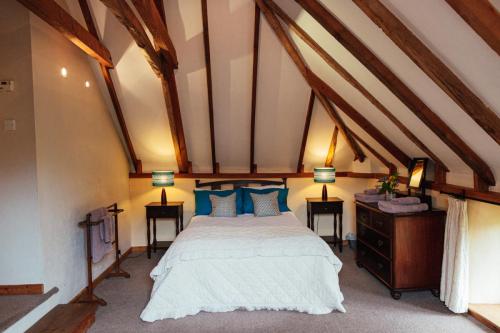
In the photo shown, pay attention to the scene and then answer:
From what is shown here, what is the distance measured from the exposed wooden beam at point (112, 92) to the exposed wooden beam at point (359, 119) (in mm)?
2598

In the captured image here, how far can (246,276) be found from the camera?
3.26 m

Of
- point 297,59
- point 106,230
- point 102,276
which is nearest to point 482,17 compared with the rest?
point 297,59

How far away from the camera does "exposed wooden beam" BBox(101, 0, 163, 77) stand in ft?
8.26

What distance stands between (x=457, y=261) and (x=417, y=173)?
3.92 feet

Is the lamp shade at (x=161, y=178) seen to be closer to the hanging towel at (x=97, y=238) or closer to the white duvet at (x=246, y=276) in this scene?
the hanging towel at (x=97, y=238)

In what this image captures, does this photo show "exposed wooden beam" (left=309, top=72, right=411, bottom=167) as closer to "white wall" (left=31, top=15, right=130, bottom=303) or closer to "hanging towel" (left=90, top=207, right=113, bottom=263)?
"white wall" (left=31, top=15, right=130, bottom=303)

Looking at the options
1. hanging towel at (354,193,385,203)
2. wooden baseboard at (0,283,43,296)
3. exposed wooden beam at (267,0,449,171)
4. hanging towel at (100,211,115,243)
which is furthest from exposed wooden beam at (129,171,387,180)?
wooden baseboard at (0,283,43,296)

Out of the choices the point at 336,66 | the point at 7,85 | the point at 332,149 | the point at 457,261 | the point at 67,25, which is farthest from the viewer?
the point at 332,149

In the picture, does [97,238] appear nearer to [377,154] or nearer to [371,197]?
[371,197]

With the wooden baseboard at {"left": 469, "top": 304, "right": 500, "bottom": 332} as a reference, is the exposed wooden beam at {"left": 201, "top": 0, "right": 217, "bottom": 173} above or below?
above

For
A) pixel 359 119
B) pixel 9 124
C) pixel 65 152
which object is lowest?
pixel 65 152

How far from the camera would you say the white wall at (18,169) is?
2.85 meters

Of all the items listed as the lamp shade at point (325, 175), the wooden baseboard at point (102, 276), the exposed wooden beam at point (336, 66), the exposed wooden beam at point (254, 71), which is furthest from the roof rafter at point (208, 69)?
the wooden baseboard at point (102, 276)

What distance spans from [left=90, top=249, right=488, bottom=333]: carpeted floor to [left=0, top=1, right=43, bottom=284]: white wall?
2.94 feet
